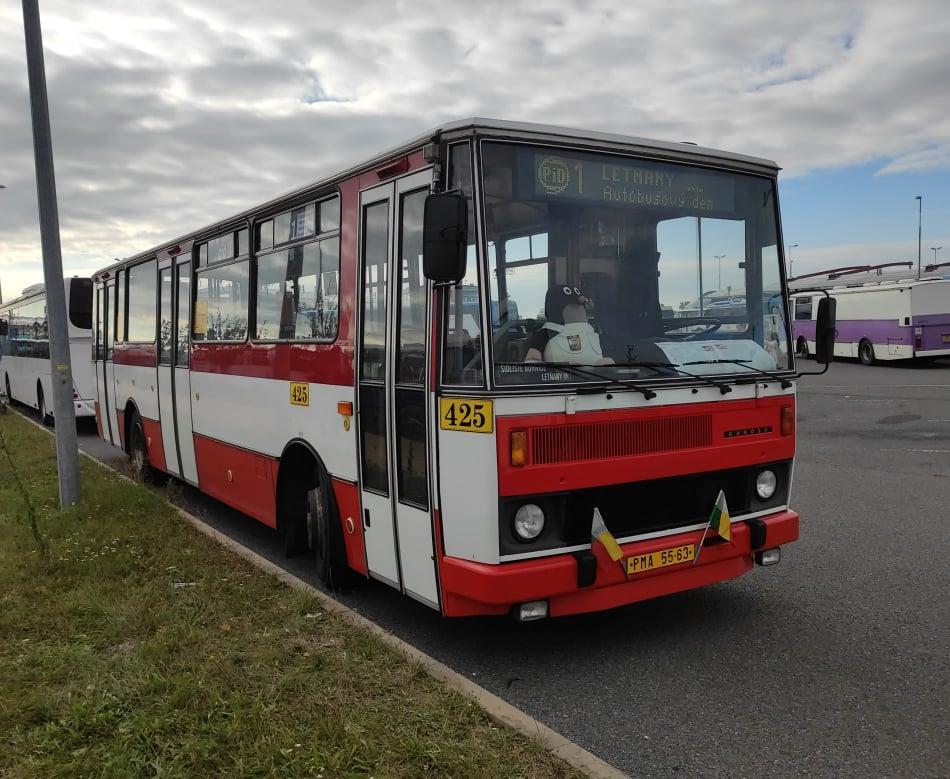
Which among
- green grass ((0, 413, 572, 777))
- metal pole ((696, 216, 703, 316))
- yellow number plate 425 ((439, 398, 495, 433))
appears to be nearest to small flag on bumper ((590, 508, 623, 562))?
yellow number plate 425 ((439, 398, 495, 433))

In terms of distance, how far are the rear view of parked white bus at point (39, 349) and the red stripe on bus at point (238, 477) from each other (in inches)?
195

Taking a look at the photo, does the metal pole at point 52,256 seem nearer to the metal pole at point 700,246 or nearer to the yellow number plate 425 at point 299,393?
the yellow number plate 425 at point 299,393

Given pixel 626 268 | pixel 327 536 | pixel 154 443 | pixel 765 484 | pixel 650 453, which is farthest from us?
pixel 154 443

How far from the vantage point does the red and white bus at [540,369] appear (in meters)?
4.50

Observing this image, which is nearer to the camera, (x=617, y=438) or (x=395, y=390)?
(x=617, y=438)

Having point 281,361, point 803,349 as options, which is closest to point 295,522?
point 281,361

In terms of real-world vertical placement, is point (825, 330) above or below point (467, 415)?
above

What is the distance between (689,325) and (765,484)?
3.63ft

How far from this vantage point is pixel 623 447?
475cm

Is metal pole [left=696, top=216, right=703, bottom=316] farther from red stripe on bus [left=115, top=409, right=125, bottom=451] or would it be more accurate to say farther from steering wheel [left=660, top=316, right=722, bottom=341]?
red stripe on bus [left=115, top=409, right=125, bottom=451]

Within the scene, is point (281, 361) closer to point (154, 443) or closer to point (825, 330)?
point (825, 330)

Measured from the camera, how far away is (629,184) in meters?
4.95

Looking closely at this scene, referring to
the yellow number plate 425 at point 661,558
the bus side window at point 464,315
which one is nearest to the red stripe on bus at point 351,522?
the bus side window at point 464,315

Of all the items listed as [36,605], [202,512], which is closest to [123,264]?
[202,512]
